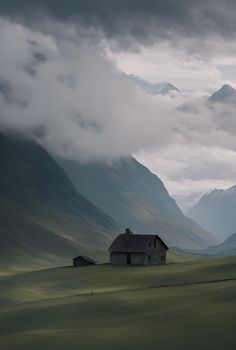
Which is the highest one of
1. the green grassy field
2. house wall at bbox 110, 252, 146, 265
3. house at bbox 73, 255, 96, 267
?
house at bbox 73, 255, 96, 267

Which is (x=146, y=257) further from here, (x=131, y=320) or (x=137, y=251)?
(x=131, y=320)

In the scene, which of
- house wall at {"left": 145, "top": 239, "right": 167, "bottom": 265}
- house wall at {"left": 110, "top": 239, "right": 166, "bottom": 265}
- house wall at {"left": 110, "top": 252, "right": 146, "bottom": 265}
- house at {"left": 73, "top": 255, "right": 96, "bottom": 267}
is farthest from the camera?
house at {"left": 73, "top": 255, "right": 96, "bottom": 267}

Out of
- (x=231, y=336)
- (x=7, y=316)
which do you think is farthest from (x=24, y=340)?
(x=7, y=316)

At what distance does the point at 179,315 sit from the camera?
5091 centimetres

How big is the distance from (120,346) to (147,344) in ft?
5.74

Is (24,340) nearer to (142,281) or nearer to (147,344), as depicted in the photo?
(147,344)

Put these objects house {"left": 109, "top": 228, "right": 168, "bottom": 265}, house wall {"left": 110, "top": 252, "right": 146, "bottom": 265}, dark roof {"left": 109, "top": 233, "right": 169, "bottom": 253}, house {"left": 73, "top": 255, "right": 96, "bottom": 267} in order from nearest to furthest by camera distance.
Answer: house wall {"left": 110, "top": 252, "right": 146, "bottom": 265}, house {"left": 109, "top": 228, "right": 168, "bottom": 265}, dark roof {"left": 109, "top": 233, "right": 169, "bottom": 253}, house {"left": 73, "top": 255, "right": 96, "bottom": 267}

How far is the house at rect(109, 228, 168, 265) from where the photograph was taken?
450 ft

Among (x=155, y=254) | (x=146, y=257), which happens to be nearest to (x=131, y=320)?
(x=146, y=257)

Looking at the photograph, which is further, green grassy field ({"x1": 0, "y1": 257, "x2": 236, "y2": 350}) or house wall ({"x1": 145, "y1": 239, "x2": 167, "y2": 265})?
house wall ({"x1": 145, "y1": 239, "x2": 167, "y2": 265})

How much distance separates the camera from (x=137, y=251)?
136875mm

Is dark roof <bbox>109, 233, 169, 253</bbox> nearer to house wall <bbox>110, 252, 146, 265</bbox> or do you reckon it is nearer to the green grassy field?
house wall <bbox>110, 252, 146, 265</bbox>

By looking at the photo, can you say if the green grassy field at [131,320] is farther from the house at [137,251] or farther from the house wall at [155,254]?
the house wall at [155,254]

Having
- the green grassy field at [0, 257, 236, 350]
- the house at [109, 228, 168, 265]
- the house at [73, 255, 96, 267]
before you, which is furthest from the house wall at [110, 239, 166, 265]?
the green grassy field at [0, 257, 236, 350]
